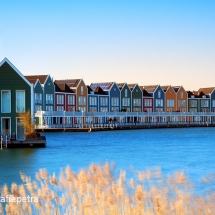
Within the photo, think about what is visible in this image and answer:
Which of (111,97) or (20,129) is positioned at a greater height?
(111,97)

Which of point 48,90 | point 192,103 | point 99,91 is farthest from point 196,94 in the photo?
point 48,90

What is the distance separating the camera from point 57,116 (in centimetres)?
7794

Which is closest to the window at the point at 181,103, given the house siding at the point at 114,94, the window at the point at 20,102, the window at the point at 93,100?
the house siding at the point at 114,94

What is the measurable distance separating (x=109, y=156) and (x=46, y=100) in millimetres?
46213

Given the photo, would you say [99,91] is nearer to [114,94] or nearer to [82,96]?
[114,94]

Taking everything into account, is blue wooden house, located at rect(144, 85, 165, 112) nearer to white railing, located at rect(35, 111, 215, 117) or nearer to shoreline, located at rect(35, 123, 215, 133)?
white railing, located at rect(35, 111, 215, 117)

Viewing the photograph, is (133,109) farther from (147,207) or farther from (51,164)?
(147,207)

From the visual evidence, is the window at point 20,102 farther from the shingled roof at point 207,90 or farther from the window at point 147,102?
the shingled roof at point 207,90

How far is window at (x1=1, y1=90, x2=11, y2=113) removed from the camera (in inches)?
1581

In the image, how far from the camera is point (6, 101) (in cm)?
4034

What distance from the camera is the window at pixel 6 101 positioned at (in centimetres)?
4016

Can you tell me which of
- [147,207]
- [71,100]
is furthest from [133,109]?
[147,207]

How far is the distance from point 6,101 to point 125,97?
192 ft

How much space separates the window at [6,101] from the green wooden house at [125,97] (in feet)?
187
